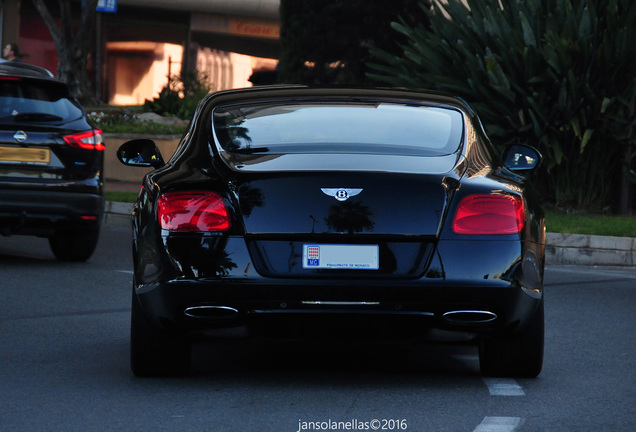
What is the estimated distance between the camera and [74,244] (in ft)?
37.4

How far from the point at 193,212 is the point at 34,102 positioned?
5626 millimetres

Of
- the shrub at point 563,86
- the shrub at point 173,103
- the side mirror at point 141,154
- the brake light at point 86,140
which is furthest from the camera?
the shrub at point 173,103

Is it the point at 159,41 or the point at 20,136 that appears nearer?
the point at 20,136

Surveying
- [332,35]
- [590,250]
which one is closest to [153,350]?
[590,250]

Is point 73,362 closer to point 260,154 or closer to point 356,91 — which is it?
point 260,154

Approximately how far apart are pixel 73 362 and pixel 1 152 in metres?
4.36

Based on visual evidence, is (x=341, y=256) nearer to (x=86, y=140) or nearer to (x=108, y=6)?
(x=86, y=140)

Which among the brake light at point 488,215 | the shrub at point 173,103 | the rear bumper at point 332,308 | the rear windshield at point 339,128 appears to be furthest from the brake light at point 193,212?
the shrub at point 173,103

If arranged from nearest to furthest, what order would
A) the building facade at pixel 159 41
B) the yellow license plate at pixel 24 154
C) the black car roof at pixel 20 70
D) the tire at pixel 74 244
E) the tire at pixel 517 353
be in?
the tire at pixel 517 353, the yellow license plate at pixel 24 154, the black car roof at pixel 20 70, the tire at pixel 74 244, the building facade at pixel 159 41

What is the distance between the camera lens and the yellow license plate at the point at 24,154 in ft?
34.6

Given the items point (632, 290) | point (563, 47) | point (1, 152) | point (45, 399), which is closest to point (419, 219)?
point (45, 399)

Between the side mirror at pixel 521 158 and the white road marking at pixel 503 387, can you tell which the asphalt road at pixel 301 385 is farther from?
the side mirror at pixel 521 158

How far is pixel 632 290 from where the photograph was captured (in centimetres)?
1019

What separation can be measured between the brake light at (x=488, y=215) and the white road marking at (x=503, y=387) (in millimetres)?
730
